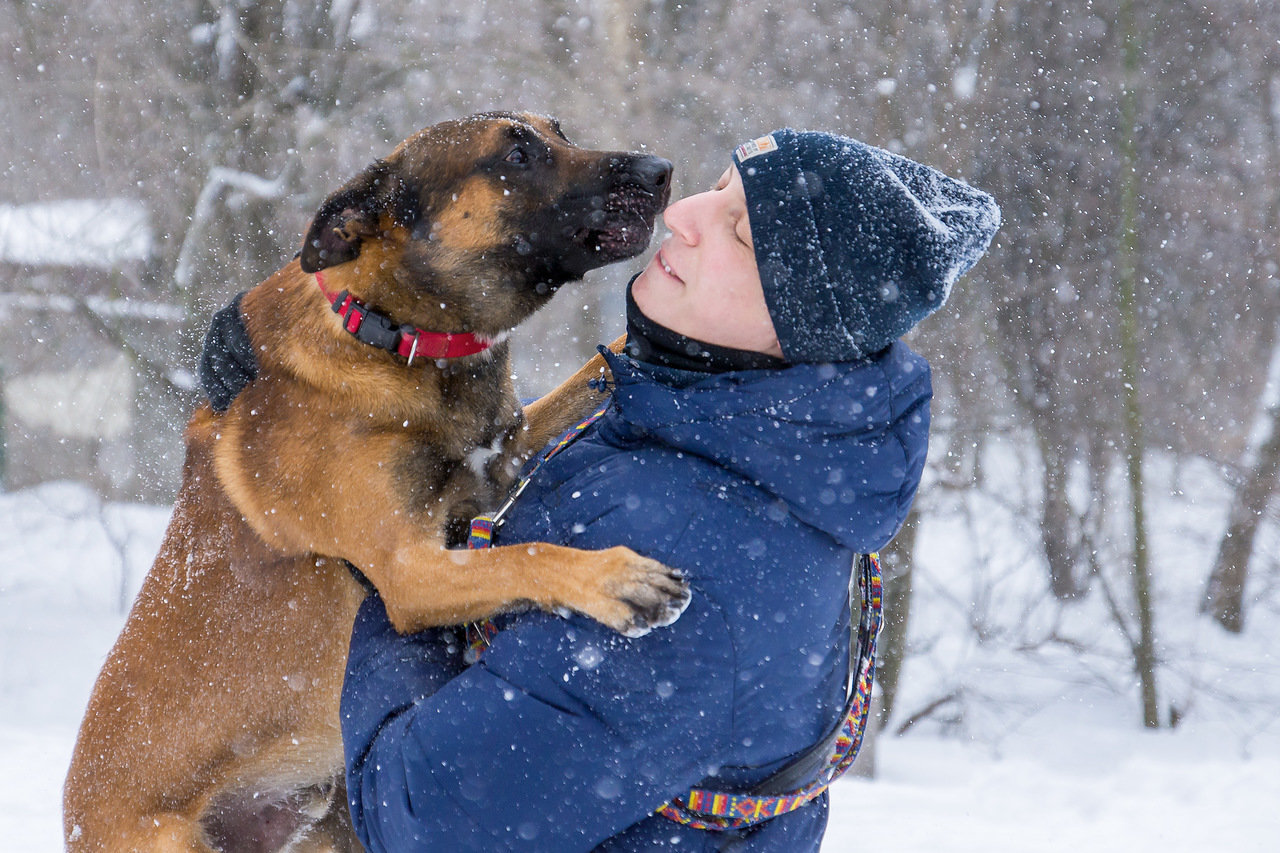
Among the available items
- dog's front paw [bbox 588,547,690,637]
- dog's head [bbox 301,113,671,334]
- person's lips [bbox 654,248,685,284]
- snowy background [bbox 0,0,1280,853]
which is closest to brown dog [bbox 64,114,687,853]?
dog's head [bbox 301,113,671,334]

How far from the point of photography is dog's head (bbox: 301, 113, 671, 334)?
87.4 inches

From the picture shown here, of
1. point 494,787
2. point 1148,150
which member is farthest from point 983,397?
point 494,787

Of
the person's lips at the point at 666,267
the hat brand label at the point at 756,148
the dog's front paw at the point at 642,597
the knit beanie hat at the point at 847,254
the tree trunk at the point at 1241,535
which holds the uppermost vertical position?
the hat brand label at the point at 756,148

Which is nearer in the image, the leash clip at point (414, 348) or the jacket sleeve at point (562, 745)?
the jacket sleeve at point (562, 745)

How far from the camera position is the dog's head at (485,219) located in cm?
222

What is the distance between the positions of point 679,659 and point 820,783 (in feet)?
1.31

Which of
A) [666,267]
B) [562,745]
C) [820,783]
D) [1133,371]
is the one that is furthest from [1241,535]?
[562,745]

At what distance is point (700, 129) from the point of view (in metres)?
5.74

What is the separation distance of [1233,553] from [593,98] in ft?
17.0

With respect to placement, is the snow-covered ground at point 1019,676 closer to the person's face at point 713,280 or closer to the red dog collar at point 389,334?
the red dog collar at point 389,334

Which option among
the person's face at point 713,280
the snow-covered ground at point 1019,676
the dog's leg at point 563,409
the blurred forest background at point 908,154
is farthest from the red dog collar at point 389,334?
the snow-covered ground at point 1019,676

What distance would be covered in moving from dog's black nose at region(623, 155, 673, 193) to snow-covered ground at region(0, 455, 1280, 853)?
157 inches

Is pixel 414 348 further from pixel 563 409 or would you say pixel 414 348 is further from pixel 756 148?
pixel 756 148

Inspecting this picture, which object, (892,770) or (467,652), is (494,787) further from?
(892,770)
